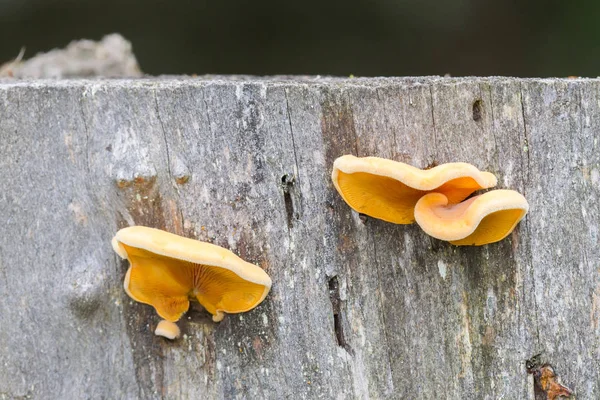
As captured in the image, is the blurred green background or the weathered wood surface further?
the blurred green background

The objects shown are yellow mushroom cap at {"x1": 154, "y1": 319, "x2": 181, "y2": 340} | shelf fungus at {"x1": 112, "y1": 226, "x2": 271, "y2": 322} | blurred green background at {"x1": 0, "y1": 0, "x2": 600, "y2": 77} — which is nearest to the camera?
shelf fungus at {"x1": 112, "y1": 226, "x2": 271, "y2": 322}

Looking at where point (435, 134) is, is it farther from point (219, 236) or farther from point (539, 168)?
point (219, 236)

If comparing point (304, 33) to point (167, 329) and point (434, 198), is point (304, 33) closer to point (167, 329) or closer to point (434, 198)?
point (434, 198)

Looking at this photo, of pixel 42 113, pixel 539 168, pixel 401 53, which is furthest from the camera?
pixel 401 53

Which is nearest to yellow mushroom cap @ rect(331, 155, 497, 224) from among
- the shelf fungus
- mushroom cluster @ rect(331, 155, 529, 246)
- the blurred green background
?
mushroom cluster @ rect(331, 155, 529, 246)

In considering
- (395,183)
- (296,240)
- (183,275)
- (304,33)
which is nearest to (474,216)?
(395,183)

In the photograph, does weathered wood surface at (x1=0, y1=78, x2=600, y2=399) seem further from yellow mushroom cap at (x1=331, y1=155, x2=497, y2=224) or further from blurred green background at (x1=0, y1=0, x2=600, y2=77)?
blurred green background at (x1=0, y1=0, x2=600, y2=77)

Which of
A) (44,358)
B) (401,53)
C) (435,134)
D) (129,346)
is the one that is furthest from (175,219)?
(401,53)
